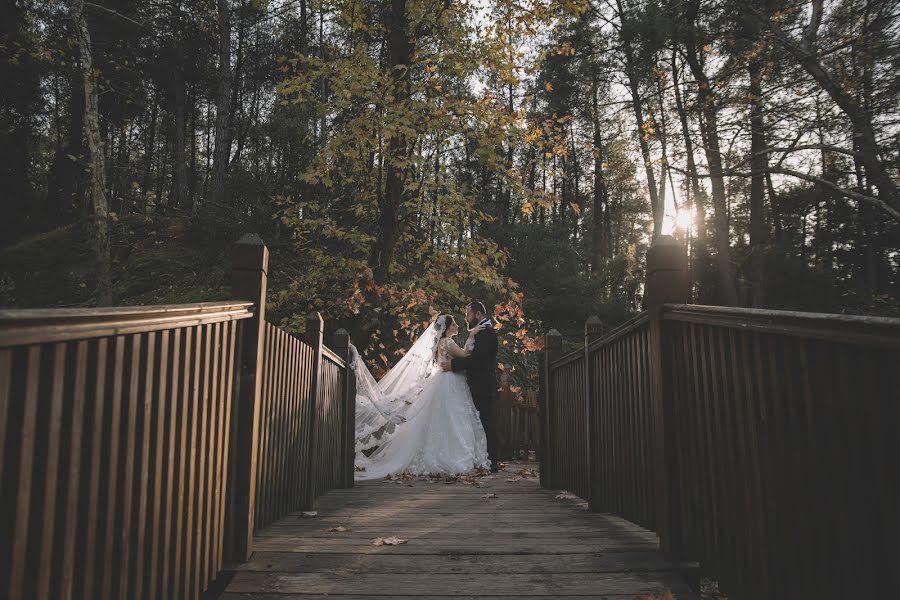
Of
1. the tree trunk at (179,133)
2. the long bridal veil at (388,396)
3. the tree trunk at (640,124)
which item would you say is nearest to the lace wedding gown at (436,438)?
the long bridal veil at (388,396)

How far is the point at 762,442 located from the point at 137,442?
213 centimetres

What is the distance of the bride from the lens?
7.92 m

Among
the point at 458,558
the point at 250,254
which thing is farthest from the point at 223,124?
the point at 458,558

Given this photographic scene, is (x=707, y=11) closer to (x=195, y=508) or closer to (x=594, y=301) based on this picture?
(x=594, y=301)

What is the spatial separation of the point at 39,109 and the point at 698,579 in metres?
30.8

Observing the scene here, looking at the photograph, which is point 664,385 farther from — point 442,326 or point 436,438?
point 442,326

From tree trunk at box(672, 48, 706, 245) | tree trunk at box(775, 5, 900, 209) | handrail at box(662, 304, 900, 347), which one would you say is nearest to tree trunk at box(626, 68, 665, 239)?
tree trunk at box(672, 48, 706, 245)

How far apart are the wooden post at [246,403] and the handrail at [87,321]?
633mm

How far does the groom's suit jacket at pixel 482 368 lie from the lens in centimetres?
841

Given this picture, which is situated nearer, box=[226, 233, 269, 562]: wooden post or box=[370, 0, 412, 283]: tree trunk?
box=[226, 233, 269, 562]: wooden post

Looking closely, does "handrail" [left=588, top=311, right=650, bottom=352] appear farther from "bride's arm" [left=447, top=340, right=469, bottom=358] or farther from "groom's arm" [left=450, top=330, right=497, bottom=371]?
"bride's arm" [left=447, top=340, right=469, bottom=358]

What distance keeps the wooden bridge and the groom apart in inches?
144

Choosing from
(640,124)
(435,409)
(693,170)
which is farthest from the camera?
(640,124)

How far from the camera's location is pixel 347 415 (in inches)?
252
